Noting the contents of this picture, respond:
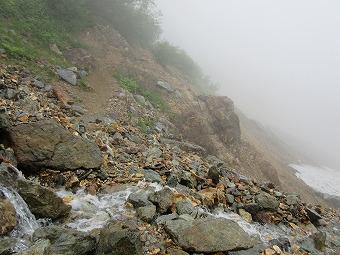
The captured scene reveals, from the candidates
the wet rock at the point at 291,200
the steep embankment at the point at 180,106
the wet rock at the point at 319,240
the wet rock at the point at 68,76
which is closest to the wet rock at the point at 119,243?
the wet rock at the point at 319,240

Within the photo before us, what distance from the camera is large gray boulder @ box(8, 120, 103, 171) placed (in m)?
6.64

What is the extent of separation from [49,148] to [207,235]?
468 cm

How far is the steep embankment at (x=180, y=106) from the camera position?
1605 cm

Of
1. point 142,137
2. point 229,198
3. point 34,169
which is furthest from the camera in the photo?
point 142,137

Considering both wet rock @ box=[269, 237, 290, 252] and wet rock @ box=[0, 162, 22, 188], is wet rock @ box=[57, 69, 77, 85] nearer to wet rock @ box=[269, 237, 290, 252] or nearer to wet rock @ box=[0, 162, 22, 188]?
wet rock @ box=[0, 162, 22, 188]

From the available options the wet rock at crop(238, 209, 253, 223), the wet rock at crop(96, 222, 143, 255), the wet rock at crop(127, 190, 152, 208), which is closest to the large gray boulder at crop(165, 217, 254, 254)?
the wet rock at crop(127, 190, 152, 208)

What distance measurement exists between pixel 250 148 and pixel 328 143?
95.8m

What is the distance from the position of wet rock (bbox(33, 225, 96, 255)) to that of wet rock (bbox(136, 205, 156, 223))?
1.59m

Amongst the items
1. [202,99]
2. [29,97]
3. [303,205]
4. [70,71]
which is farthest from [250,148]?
[29,97]

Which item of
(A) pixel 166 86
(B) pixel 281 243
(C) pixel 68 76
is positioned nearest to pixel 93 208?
(B) pixel 281 243

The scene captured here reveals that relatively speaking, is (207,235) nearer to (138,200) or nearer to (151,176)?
(138,200)

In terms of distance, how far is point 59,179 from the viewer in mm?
6820

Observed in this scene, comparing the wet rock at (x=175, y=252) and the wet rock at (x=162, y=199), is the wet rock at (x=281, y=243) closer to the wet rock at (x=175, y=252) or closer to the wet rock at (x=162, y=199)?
the wet rock at (x=162, y=199)

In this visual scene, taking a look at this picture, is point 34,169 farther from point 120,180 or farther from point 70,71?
point 70,71
